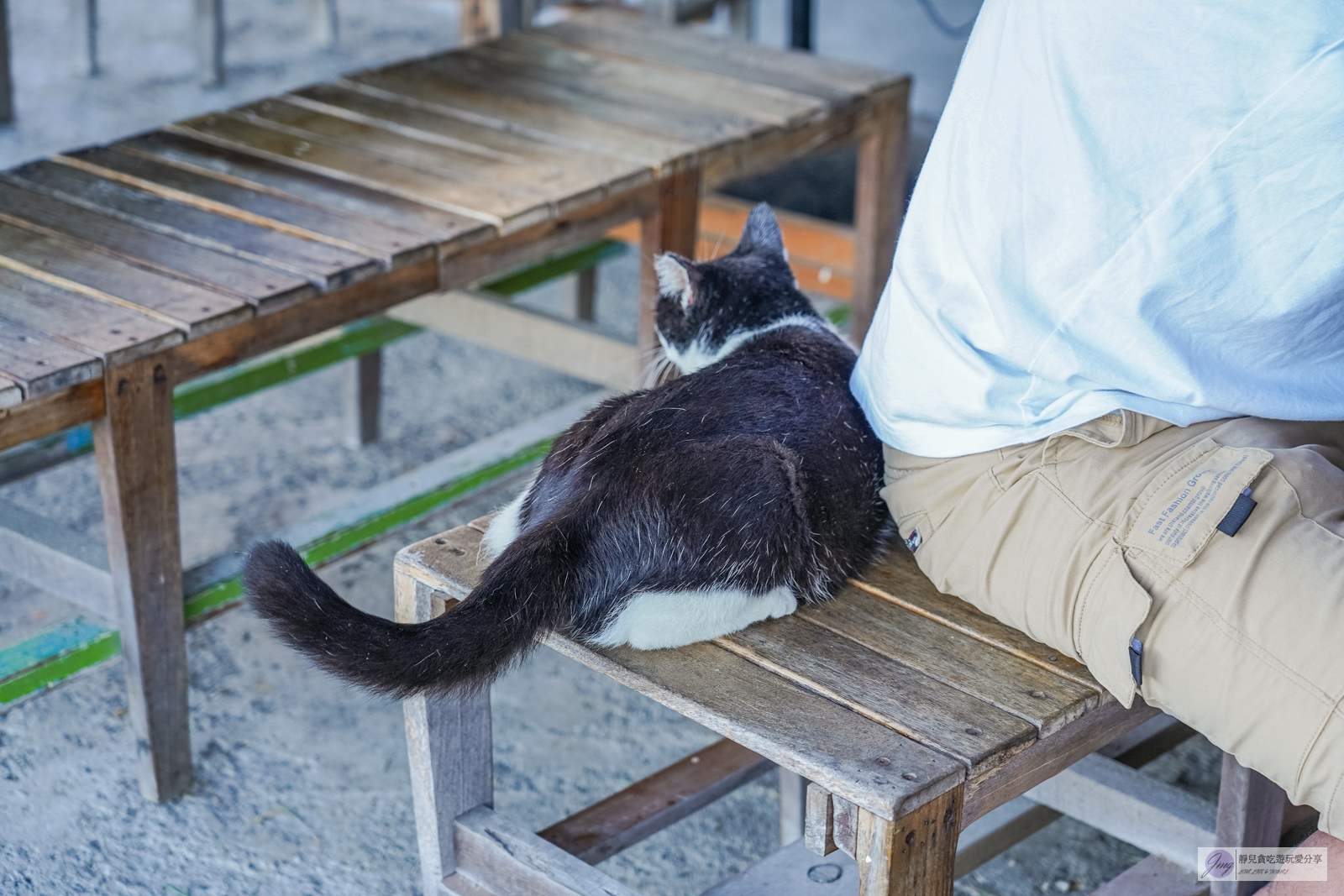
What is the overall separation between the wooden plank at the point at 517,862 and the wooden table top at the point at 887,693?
308 mm

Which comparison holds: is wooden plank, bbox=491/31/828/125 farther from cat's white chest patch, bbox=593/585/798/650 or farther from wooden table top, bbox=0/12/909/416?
cat's white chest patch, bbox=593/585/798/650

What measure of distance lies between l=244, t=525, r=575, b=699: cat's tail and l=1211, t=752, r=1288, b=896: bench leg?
84 centimetres

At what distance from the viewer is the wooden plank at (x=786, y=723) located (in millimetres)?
1229

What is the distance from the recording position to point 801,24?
4285 millimetres

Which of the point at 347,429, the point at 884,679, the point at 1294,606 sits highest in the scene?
the point at 1294,606

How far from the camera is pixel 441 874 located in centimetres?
172

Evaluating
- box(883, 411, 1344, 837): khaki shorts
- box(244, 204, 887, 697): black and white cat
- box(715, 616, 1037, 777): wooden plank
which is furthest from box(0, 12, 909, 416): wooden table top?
box(883, 411, 1344, 837): khaki shorts

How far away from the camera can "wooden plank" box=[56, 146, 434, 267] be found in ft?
6.76

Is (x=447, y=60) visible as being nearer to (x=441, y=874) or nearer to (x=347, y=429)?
(x=347, y=429)

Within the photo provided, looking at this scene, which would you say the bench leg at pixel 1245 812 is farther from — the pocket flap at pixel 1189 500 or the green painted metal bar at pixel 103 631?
the green painted metal bar at pixel 103 631

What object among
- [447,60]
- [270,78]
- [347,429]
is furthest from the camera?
[270,78]

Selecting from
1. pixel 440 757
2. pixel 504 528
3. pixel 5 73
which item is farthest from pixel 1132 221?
pixel 5 73

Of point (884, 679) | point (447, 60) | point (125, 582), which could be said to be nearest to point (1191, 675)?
point (884, 679)

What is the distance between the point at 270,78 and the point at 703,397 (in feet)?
13.2
